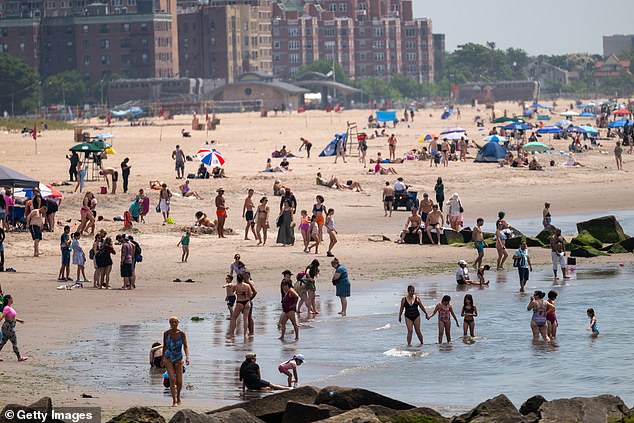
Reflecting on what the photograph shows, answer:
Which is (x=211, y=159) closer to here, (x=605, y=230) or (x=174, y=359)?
(x=605, y=230)

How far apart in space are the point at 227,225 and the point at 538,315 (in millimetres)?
15276

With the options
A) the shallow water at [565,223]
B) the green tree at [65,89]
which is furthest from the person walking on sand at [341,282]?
the green tree at [65,89]

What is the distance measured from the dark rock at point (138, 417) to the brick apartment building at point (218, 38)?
144417 millimetres

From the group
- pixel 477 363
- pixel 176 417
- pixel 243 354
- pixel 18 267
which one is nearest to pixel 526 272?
pixel 477 363

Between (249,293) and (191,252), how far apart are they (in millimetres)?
9404

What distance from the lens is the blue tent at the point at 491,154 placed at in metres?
58.1

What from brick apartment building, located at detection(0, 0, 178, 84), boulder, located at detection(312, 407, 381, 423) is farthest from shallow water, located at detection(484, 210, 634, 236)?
brick apartment building, located at detection(0, 0, 178, 84)

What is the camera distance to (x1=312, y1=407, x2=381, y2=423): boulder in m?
14.7

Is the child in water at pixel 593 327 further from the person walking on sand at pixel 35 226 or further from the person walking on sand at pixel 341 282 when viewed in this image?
the person walking on sand at pixel 35 226

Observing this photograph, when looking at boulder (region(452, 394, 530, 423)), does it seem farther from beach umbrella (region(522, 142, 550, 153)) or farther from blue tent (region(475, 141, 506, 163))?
beach umbrella (region(522, 142, 550, 153))

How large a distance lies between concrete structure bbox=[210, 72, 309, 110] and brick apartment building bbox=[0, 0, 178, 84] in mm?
7874

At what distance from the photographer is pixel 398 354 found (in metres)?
22.4

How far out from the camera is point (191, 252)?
3203 centimetres

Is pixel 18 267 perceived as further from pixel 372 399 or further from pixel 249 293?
pixel 372 399
